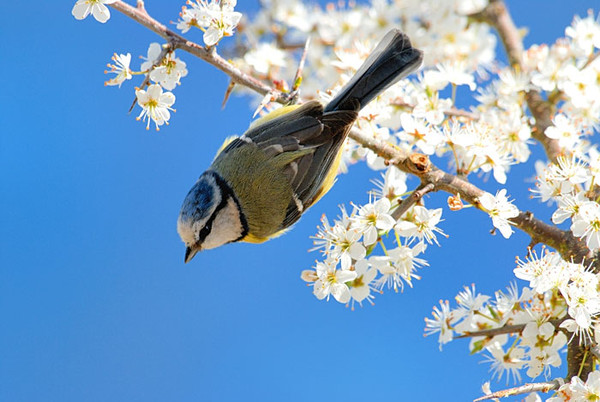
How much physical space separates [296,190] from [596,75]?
1.47m

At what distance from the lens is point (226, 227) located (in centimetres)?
296

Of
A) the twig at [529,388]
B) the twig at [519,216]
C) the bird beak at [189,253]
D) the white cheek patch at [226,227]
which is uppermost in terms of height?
the white cheek patch at [226,227]

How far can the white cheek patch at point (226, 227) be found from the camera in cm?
290

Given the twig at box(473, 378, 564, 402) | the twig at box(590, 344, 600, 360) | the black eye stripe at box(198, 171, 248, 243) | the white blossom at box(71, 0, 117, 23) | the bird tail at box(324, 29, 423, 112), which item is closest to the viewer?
the twig at box(473, 378, 564, 402)

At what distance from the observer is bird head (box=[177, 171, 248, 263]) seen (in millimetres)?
2812

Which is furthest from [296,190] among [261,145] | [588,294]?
[588,294]

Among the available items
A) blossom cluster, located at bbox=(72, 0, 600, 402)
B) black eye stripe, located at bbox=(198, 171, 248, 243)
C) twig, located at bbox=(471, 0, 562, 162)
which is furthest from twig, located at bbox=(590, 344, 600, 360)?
black eye stripe, located at bbox=(198, 171, 248, 243)

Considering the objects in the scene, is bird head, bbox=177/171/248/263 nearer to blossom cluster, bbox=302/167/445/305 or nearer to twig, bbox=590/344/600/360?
blossom cluster, bbox=302/167/445/305

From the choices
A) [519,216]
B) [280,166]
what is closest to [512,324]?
[519,216]

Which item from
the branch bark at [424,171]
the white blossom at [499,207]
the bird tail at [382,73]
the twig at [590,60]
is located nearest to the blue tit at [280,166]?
the bird tail at [382,73]

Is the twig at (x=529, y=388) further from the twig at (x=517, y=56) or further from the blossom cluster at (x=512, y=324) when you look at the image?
the twig at (x=517, y=56)

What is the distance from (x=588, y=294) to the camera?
6.63 ft

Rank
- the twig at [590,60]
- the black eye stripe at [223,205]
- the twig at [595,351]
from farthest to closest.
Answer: the twig at [590,60] → the black eye stripe at [223,205] → the twig at [595,351]

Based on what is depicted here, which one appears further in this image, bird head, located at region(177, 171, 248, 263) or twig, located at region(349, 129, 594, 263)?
bird head, located at region(177, 171, 248, 263)
